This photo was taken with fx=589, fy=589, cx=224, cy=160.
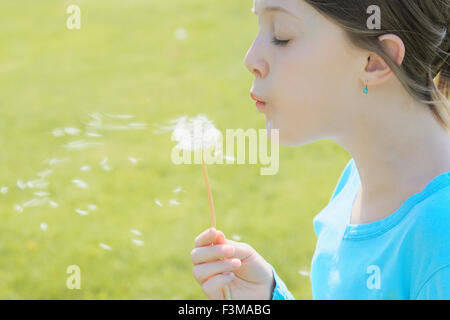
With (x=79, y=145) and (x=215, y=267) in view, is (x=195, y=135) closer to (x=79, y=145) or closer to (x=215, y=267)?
(x=215, y=267)

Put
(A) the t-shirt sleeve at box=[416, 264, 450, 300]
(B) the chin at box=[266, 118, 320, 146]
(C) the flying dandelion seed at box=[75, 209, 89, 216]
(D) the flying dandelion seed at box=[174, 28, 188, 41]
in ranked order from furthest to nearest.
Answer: (D) the flying dandelion seed at box=[174, 28, 188, 41]
(C) the flying dandelion seed at box=[75, 209, 89, 216]
(B) the chin at box=[266, 118, 320, 146]
(A) the t-shirt sleeve at box=[416, 264, 450, 300]

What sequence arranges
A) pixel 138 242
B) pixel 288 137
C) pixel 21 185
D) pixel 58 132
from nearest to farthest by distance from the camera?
1. pixel 288 137
2. pixel 138 242
3. pixel 21 185
4. pixel 58 132

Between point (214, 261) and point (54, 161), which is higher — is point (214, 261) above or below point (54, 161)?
below

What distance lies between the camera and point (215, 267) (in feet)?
4.31

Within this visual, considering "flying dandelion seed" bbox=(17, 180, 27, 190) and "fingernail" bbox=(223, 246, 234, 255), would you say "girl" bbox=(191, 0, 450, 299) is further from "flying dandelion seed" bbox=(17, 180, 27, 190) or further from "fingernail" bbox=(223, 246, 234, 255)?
"flying dandelion seed" bbox=(17, 180, 27, 190)

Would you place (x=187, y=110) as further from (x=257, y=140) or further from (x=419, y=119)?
(x=419, y=119)

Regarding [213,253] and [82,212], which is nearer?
[213,253]

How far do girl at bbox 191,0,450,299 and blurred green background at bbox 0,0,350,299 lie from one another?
1.48 metres

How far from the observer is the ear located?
1306mm

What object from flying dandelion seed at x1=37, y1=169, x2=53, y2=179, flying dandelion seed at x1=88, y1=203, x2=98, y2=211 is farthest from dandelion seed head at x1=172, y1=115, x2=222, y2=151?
flying dandelion seed at x1=37, y1=169, x2=53, y2=179

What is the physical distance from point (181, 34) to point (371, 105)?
5563mm

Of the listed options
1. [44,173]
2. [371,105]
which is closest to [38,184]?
[44,173]
